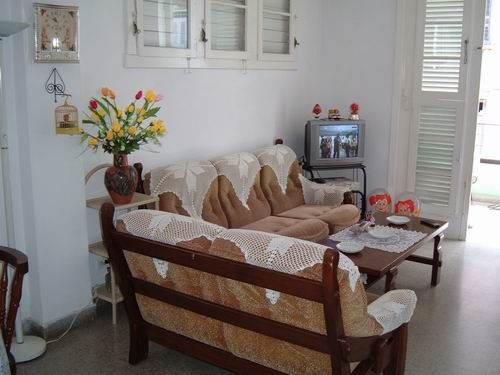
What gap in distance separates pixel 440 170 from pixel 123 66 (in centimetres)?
311

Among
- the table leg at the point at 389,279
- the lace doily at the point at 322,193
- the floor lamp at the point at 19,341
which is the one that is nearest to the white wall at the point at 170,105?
the floor lamp at the point at 19,341

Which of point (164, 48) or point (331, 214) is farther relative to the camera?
point (331, 214)

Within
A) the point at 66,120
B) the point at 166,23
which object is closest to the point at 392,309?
the point at 66,120

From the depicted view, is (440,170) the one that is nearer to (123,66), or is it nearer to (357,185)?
(357,185)

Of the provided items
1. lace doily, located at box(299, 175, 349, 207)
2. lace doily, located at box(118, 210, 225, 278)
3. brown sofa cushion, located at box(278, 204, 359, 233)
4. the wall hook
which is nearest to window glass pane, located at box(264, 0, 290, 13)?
lace doily, located at box(299, 175, 349, 207)

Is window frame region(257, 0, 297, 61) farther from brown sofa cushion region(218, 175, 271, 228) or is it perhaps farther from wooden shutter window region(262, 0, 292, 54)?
brown sofa cushion region(218, 175, 271, 228)

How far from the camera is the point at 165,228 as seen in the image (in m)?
2.47

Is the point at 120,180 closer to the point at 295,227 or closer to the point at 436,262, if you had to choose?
the point at 295,227

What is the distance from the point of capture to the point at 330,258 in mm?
1921

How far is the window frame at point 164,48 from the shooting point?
11.8ft

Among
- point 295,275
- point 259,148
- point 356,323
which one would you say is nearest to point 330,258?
point 295,275

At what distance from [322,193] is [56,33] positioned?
259cm

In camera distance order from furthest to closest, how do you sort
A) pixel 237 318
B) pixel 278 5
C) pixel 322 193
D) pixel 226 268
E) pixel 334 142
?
pixel 334 142, pixel 278 5, pixel 322 193, pixel 237 318, pixel 226 268

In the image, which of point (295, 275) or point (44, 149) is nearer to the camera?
point (295, 275)
